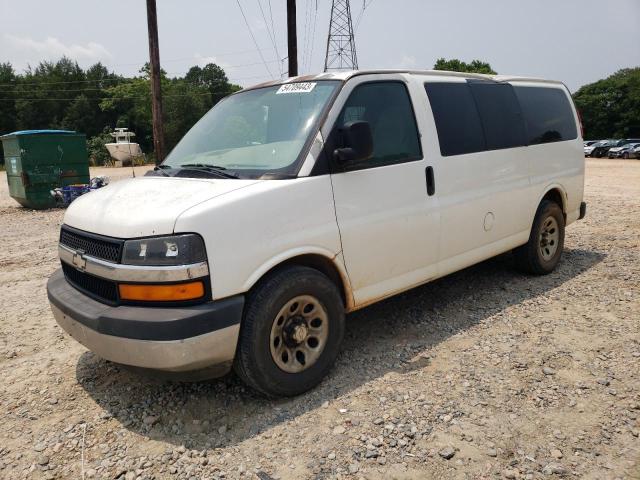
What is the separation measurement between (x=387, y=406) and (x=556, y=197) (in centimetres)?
378

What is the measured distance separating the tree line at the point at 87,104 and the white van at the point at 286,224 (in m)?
57.3

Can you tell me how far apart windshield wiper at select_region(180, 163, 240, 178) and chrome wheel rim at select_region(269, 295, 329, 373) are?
0.94 metres

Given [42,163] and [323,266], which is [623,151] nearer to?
[42,163]

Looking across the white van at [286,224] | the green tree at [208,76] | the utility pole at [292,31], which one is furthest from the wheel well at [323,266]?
the green tree at [208,76]

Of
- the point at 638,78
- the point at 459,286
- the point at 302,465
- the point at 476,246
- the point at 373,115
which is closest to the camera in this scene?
the point at 302,465

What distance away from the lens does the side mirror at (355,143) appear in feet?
10.6

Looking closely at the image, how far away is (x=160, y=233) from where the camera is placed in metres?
2.75

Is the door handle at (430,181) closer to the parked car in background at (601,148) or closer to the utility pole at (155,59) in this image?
the utility pole at (155,59)

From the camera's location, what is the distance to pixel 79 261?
10.3 ft

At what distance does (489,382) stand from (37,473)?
277 centimetres

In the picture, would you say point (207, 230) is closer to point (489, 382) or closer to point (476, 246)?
point (489, 382)

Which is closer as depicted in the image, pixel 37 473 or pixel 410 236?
pixel 37 473

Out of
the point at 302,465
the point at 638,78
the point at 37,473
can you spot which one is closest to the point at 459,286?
the point at 302,465

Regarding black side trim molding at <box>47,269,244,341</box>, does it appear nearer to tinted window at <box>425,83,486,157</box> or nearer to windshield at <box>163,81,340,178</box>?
windshield at <box>163,81,340,178</box>
